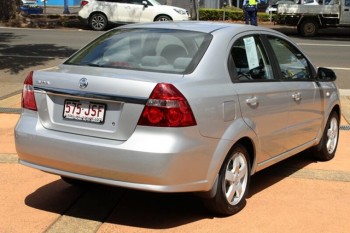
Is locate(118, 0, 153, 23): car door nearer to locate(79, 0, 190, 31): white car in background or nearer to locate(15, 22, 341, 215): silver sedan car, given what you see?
locate(79, 0, 190, 31): white car in background

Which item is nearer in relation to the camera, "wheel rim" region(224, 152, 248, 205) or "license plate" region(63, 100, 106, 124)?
"license plate" region(63, 100, 106, 124)

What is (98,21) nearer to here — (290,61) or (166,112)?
(290,61)

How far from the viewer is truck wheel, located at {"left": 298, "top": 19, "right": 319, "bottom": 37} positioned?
22.7 metres

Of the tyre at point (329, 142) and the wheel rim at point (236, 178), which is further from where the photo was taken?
the tyre at point (329, 142)

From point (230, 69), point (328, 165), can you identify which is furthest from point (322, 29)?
point (230, 69)

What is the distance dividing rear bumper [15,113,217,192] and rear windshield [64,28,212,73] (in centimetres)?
63

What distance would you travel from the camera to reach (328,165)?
241 inches

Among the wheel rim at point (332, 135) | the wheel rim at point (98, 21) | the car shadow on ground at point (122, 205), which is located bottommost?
the car shadow on ground at point (122, 205)

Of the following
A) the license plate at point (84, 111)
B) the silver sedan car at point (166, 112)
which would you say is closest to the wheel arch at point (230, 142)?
the silver sedan car at point (166, 112)

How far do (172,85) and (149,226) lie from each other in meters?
1.13

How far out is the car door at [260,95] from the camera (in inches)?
178

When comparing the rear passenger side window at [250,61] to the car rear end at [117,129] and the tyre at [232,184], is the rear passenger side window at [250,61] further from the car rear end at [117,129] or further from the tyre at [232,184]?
the tyre at [232,184]

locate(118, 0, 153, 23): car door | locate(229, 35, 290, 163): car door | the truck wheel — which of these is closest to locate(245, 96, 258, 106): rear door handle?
locate(229, 35, 290, 163): car door

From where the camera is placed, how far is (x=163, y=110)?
383 centimetres
